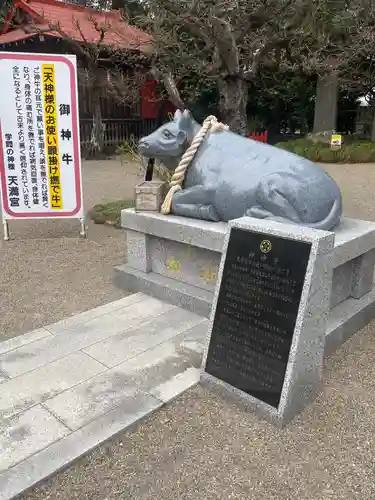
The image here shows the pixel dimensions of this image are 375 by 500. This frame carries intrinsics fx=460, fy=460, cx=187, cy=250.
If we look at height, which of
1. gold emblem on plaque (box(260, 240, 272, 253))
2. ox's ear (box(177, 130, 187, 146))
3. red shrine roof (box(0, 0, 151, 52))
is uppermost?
red shrine roof (box(0, 0, 151, 52))

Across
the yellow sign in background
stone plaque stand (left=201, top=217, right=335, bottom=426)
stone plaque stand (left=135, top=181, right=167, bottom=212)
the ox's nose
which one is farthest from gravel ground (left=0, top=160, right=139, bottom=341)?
stone plaque stand (left=201, top=217, right=335, bottom=426)

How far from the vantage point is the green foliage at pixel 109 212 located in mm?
7116

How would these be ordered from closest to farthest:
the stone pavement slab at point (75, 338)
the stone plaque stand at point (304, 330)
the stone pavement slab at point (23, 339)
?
the stone plaque stand at point (304, 330) < the stone pavement slab at point (75, 338) < the stone pavement slab at point (23, 339)

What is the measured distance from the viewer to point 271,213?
346cm

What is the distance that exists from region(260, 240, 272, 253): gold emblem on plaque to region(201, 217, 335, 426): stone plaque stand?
0.04 metres

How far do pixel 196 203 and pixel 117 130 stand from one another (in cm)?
1363

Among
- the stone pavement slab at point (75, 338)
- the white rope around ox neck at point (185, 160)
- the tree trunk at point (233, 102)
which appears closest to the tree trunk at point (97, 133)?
the tree trunk at point (233, 102)

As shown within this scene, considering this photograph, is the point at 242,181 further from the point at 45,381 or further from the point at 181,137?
the point at 45,381

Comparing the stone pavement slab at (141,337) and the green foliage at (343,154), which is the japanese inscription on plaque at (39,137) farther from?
the green foliage at (343,154)

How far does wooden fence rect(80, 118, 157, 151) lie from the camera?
15.8m

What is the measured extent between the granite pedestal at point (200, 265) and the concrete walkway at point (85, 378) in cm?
22

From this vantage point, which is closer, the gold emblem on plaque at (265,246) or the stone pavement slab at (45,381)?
the gold emblem on plaque at (265,246)

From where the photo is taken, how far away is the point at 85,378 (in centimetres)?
295

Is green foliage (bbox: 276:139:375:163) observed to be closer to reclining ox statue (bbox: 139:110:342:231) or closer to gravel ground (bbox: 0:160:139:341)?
gravel ground (bbox: 0:160:139:341)
